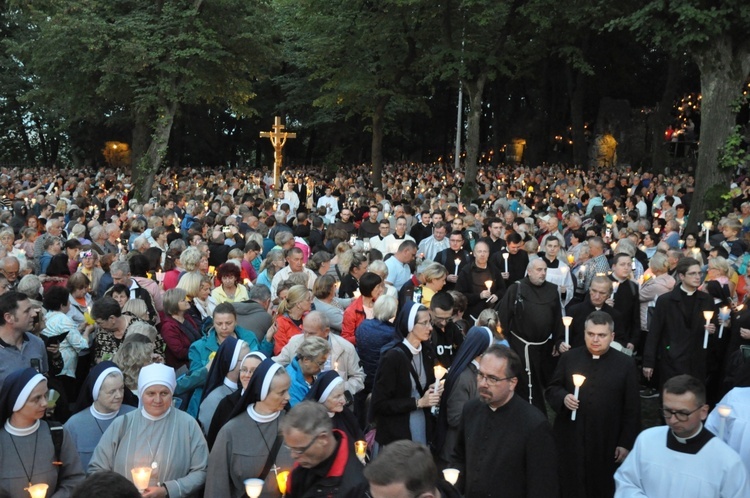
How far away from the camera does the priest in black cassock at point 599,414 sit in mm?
6277

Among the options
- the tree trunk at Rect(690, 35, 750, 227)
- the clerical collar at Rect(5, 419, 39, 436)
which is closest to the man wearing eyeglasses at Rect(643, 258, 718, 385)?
the clerical collar at Rect(5, 419, 39, 436)

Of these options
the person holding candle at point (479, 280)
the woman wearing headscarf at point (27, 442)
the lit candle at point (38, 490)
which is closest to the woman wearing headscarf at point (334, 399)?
the woman wearing headscarf at point (27, 442)

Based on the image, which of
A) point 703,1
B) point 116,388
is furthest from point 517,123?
point 116,388

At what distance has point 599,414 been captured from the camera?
6.30 meters

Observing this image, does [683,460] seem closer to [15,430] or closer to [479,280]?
[15,430]

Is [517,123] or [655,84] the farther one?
[517,123]

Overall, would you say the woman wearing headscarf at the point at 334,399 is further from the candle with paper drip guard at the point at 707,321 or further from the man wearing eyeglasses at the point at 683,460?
the candle with paper drip guard at the point at 707,321

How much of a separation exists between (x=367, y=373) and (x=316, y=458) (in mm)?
3488

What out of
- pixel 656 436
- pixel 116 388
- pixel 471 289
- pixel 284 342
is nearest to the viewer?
pixel 656 436

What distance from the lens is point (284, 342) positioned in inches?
305

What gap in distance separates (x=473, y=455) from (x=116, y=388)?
229 centimetres

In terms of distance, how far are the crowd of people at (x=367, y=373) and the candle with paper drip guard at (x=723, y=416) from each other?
32 millimetres

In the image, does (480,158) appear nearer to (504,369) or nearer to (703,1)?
(703,1)

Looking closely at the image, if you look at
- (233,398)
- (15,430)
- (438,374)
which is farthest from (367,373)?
(15,430)
